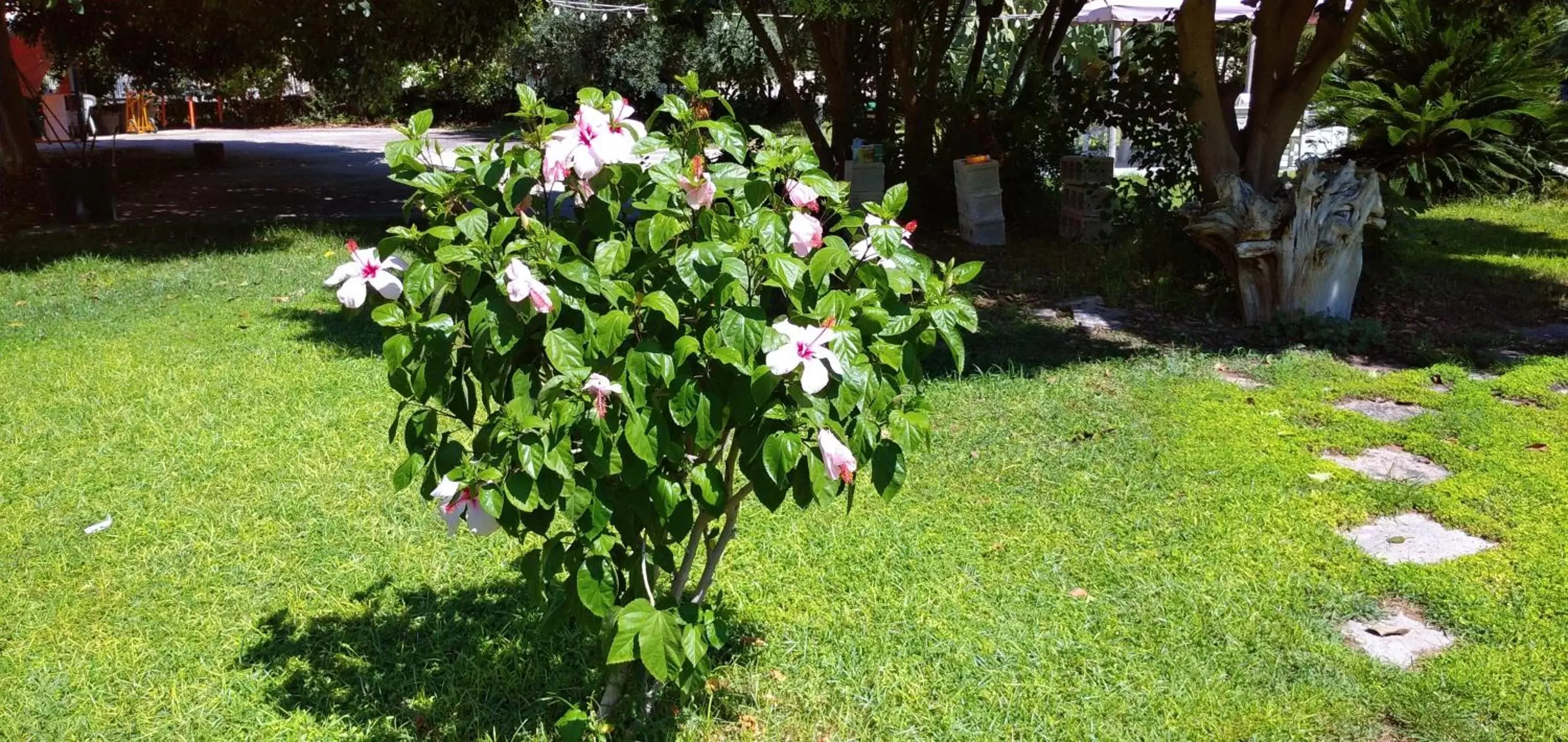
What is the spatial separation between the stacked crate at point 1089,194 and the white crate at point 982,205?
61cm

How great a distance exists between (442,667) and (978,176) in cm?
775

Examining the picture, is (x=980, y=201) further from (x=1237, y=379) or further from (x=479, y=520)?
(x=479, y=520)

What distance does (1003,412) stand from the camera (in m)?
5.60

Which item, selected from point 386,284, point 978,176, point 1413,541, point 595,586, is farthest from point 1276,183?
point 386,284

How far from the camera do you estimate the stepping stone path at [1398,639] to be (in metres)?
3.41

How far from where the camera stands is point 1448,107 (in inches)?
471

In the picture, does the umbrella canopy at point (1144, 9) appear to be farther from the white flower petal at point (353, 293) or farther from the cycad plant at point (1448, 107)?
the white flower petal at point (353, 293)

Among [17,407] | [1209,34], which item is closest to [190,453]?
[17,407]

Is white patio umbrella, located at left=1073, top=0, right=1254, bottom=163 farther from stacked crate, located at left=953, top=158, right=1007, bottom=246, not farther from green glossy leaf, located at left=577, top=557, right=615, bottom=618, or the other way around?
green glossy leaf, located at left=577, top=557, right=615, bottom=618

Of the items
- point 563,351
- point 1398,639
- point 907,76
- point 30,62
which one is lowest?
point 1398,639

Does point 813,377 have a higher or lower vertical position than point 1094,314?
higher

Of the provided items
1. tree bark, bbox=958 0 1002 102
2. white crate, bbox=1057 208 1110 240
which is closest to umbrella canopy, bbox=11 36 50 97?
tree bark, bbox=958 0 1002 102

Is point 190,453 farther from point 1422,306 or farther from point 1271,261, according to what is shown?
point 1422,306

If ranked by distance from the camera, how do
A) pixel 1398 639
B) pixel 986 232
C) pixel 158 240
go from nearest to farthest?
1. pixel 1398 639
2. pixel 986 232
3. pixel 158 240
